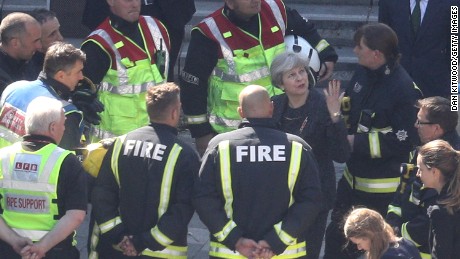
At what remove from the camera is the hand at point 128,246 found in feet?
19.2

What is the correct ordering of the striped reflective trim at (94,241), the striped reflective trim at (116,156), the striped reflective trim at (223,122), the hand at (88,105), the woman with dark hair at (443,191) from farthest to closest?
the striped reflective trim at (223,122) < the hand at (88,105) < the striped reflective trim at (94,241) < the striped reflective trim at (116,156) < the woman with dark hair at (443,191)

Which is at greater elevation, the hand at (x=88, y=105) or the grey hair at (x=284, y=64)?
the grey hair at (x=284, y=64)

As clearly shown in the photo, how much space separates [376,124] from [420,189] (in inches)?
39.5

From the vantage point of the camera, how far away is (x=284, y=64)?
252 inches

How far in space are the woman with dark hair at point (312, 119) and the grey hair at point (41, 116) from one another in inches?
57.5

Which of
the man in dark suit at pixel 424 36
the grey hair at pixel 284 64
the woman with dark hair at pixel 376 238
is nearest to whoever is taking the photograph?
the woman with dark hair at pixel 376 238

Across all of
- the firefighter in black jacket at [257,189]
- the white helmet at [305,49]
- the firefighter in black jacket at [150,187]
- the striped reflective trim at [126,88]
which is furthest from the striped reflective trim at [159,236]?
the white helmet at [305,49]

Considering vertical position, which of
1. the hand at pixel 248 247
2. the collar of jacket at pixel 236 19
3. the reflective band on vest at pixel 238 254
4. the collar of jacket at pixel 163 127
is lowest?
the reflective band on vest at pixel 238 254

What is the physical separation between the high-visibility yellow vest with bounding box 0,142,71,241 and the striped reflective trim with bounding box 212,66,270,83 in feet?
5.86

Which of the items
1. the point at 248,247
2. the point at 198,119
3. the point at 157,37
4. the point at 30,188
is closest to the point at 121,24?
the point at 157,37

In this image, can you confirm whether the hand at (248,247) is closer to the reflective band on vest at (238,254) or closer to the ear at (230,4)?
the reflective band on vest at (238,254)

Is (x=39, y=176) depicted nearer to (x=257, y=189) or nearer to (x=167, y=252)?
(x=167, y=252)

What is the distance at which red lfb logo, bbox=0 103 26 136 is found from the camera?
6.07 meters

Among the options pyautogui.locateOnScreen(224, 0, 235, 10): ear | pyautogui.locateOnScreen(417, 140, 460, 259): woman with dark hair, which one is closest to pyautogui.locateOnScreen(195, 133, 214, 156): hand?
pyautogui.locateOnScreen(224, 0, 235, 10): ear
